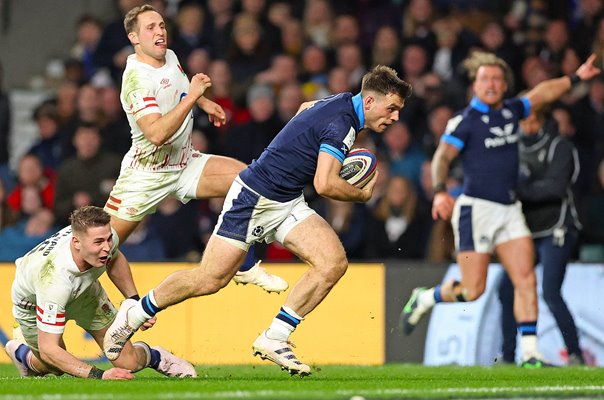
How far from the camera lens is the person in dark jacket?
13.7 meters

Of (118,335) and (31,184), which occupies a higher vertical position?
(31,184)

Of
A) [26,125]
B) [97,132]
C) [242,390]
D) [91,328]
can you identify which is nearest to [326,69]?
[97,132]

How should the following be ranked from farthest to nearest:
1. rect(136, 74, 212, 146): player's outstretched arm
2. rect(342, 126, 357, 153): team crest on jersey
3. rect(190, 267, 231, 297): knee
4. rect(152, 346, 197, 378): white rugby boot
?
rect(152, 346, 197, 378): white rugby boot, rect(136, 74, 212, 146): player's outstretched arm, rect(190, 267, 231, 297): knee, rect(342, 126, 357, 153): team crest on jersey

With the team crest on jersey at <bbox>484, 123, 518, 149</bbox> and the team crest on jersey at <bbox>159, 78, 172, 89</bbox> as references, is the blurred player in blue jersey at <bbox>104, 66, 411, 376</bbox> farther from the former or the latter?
the team crest on jersey at <bbox>484, 123, 518, 149</bbox>

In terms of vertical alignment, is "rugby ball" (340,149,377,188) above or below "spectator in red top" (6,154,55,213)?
above

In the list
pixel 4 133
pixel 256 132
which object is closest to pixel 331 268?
pixel 256 132

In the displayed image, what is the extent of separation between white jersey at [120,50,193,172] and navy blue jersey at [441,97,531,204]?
297cm

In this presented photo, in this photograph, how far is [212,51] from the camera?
17859 mm

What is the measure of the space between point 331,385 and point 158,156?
2.53 meters

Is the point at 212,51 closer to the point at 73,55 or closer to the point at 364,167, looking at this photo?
the point at 73,55

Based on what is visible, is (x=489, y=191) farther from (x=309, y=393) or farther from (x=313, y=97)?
(x=309, y=393)

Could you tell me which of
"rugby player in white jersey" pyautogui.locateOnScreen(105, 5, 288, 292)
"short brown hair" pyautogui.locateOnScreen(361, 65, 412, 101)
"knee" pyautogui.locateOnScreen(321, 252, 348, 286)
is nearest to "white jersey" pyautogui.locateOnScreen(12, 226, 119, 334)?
"rugby player in white jersey" pyautogui.locateOnScreen(105, 5, 288, 292)

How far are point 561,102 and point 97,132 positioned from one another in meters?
5.40

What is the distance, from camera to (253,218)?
10.6 metres
